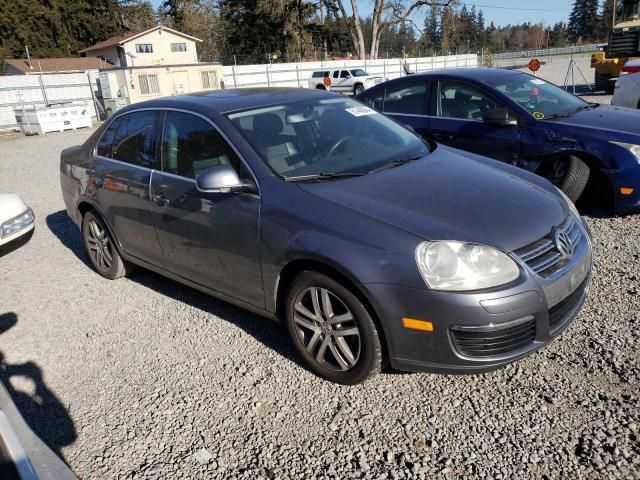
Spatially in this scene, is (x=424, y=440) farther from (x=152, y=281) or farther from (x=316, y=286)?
(x=152, y=281)

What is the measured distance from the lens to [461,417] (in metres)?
2.73

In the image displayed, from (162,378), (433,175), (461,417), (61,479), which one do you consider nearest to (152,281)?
(162,378)

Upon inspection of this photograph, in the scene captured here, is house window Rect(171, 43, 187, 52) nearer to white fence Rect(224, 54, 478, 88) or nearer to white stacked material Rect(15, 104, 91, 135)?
white fence Rect(224, 54, 478, 88)

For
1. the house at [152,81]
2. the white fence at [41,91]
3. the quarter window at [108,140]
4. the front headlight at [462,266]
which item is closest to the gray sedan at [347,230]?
the front headlight at [462,266]

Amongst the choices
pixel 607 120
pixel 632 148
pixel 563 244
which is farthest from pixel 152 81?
pixel 563 244

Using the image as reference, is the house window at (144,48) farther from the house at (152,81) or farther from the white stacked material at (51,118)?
the white stacked material at (51,118)

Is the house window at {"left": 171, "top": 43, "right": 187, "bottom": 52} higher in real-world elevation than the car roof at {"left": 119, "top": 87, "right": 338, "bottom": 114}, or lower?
higher

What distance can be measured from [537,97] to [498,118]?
0.79 metres

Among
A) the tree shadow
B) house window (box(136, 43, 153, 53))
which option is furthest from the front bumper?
house window (box(136, 43, 153, 53))

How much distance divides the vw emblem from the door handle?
101 inches

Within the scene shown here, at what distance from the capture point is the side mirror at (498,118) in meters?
5.48

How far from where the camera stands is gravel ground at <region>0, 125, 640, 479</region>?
2471 mm

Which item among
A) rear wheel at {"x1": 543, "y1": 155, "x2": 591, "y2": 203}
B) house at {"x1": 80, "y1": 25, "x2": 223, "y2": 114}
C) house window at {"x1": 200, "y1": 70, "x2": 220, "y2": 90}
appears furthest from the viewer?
house window at {"x1": 200, "y1": 70, "x2": 220, "y2": 90}

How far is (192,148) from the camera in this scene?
12.0 ft
